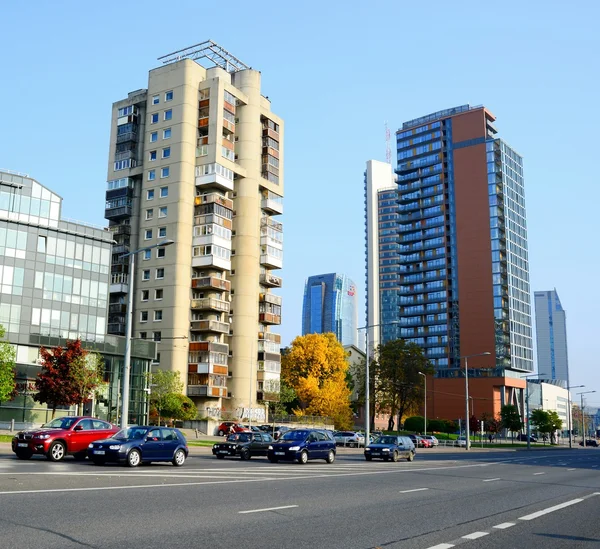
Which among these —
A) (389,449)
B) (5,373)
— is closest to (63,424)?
(389,449)

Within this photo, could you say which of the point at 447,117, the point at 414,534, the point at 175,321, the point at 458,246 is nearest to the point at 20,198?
the point at 175,321

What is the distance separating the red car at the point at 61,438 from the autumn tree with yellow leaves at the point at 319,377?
5869 cm

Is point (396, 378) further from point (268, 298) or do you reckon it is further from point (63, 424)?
point (63, 424)

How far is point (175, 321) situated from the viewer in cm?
7488

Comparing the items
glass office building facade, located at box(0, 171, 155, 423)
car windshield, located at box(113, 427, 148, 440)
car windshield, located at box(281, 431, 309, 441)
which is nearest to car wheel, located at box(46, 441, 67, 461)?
car windshield, located at box(113, 427, 148, 440)

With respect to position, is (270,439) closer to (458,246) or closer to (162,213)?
(162,213)

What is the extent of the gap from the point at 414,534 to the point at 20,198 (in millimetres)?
55944

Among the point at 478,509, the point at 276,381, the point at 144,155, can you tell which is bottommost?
the point at 478,509

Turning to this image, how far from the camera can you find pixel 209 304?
7606cm

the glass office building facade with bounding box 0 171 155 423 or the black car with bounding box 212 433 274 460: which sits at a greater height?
the glass office building facade with bounding box 0 171 155 423

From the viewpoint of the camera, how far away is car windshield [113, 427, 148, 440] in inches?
949

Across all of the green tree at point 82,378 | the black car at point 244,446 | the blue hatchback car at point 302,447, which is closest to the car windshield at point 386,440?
the blue hatchback car at point 302,447

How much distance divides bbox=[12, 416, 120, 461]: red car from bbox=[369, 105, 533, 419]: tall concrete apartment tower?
382ft

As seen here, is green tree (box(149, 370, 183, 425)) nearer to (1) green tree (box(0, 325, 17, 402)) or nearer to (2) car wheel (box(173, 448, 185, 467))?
(1) green tree (box(0, 325, 17, 402))
